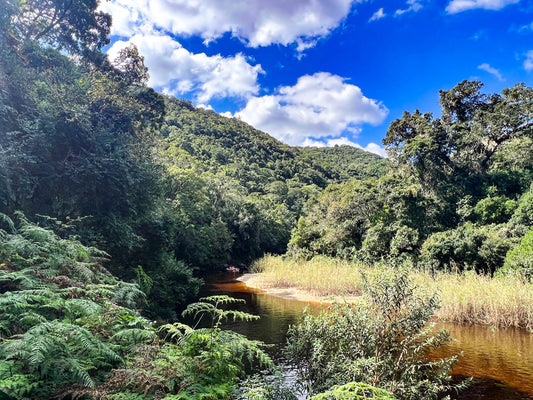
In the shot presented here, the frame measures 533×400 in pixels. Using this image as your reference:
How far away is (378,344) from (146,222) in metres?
9.99

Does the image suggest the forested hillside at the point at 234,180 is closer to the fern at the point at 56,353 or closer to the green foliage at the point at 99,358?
the green foliage at the point at 99,358

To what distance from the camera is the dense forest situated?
287 centimetres

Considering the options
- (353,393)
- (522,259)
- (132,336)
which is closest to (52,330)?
(132,336)

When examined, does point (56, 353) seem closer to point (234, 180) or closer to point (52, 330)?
point (52, 330)

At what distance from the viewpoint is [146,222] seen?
1261cm

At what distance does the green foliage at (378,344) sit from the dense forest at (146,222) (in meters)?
0.05

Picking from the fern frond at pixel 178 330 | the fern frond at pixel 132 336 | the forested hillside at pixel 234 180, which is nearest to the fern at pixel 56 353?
Answer: the fern frond at pixel 132 336

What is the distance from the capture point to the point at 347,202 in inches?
1102

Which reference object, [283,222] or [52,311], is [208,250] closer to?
[283,222]

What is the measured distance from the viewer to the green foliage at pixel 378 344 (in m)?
4.50

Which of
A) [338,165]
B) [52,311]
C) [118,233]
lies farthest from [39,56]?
[338,165]

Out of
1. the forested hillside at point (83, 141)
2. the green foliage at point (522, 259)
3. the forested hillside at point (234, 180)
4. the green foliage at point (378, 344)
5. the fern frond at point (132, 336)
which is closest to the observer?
the fern frond at point (132, 336)

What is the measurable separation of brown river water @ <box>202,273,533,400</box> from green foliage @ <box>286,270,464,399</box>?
1.76 metres

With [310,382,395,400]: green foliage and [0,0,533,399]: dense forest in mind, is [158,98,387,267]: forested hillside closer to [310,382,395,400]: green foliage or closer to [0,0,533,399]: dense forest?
[0,0,533,399]: dense forest
